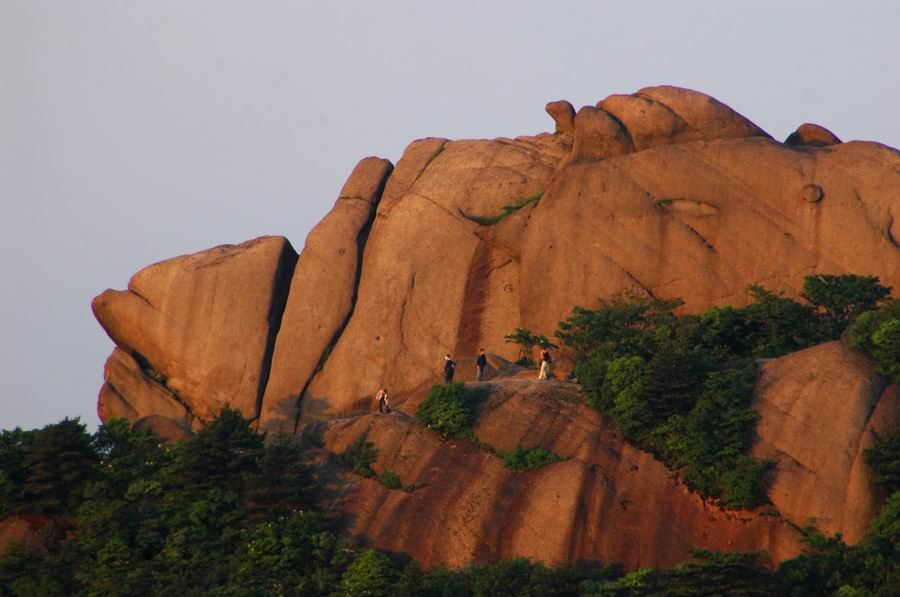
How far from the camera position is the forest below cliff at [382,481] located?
45.9 metres

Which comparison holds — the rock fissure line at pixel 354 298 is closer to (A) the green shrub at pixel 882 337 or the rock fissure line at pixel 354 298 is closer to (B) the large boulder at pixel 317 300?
(B) the large boulder at pixel 317 300

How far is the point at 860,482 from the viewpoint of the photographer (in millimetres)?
47438

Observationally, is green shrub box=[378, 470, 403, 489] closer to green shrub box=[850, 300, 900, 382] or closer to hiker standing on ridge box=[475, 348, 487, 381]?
hiker standing on ridge box=[475, 348, 487, 381]

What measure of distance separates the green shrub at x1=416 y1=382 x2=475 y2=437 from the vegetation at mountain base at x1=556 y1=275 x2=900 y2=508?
3.45 metres

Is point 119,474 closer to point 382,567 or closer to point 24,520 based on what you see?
point 24,520

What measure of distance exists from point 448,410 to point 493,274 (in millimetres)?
11423

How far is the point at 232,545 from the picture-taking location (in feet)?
162

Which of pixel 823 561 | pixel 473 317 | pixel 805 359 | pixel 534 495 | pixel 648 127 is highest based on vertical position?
pixel 648 127

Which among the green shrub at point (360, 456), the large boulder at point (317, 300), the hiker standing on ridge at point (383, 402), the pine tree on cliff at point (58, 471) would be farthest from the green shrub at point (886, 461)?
the pine tree on cliff at point (58, 471)

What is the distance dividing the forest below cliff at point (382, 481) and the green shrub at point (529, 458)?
1714 millimetres

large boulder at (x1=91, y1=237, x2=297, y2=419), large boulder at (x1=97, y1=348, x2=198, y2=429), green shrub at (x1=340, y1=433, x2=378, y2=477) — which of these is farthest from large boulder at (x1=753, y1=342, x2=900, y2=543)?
large boulder at (x1=97, y1=348, x2=198, y2=429)

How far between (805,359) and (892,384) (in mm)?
2476

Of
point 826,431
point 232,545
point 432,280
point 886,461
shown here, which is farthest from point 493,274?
point 886,461

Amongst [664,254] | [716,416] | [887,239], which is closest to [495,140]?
[664,254]
